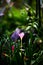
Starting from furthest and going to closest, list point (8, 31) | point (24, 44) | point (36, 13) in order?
1. point (8, 31)
2. point (36, 13)
3. point (24, 44)

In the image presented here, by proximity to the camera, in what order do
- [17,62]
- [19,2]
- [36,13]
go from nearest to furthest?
[17,62], [36,13], [19,2]

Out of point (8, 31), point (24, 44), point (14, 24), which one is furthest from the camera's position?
point (14, 24)

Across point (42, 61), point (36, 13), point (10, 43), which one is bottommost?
point (42, 61)

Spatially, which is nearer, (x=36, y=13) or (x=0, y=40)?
(x=0, y=40)

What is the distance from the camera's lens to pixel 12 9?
2.96 metres

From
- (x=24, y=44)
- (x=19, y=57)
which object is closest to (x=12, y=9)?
(x=24, y=44)

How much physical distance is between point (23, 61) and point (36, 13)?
521 millimetres

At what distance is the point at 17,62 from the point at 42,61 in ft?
0.56

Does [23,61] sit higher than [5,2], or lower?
lower

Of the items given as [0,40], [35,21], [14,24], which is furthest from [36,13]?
[14,24]

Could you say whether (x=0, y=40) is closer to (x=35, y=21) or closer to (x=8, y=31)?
(x=35, y=21)

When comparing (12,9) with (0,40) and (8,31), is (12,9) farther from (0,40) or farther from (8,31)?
(0,40)

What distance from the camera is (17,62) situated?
5.82ft

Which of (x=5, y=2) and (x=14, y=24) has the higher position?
(x=5, y=2)
